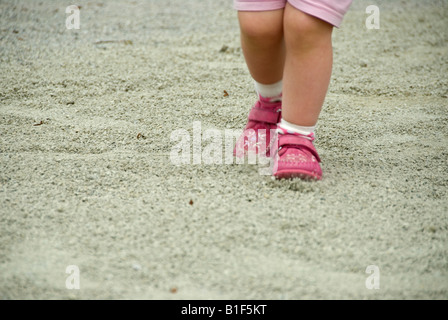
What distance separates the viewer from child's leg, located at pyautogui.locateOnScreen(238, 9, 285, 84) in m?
1.48

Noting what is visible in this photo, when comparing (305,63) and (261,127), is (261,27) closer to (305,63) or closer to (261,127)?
(305,63)

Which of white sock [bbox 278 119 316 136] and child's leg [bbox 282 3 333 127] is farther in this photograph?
white sock [bbox 278 119 316 136]

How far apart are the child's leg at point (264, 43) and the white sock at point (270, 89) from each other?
0.02 metres

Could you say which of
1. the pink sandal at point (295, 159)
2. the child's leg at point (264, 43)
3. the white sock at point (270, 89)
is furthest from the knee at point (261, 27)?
the pink sandal at point (295, 159)

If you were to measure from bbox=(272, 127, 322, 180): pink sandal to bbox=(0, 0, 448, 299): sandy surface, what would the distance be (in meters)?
0.03

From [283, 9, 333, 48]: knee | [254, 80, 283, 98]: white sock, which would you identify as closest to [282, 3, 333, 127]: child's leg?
[283, 9, 333, 48]: knee

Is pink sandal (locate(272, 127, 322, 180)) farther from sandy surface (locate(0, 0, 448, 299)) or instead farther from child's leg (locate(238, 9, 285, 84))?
child's leg (locate(238, 9, 285, 84))

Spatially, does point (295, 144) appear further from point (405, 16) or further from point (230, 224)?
point (405, 16)

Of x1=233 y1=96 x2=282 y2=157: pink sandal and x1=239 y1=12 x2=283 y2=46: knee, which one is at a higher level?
x1=239 y1=12 x2=283 y2=46: knee

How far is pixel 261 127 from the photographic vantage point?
5.64ft

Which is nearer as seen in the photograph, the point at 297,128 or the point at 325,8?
the point at 325,8

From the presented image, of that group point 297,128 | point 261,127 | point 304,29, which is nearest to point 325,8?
point 304,29

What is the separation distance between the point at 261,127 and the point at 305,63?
0.34 meters

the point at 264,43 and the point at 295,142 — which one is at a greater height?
the point at 264,43
